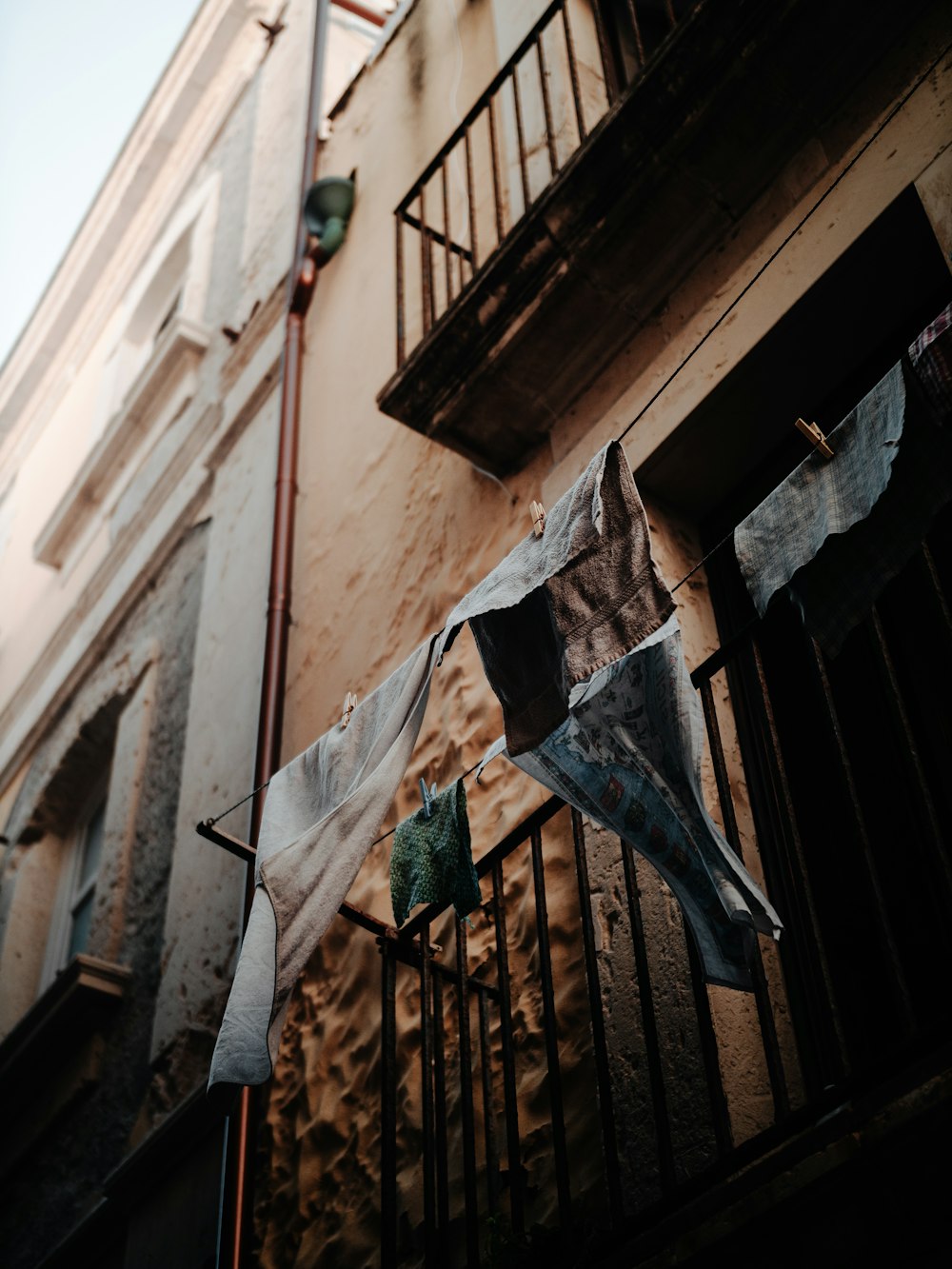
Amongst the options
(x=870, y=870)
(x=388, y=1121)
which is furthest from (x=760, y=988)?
(x=388, y=1121)

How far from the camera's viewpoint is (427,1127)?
140 inches

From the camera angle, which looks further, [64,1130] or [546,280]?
[64,1130]

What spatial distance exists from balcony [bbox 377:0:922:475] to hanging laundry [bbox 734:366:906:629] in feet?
5.71

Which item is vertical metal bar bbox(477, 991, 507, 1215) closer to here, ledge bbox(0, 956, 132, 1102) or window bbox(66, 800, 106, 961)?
ledge bbox(0, 956, 132, 1102)

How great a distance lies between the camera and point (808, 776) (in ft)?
13.0

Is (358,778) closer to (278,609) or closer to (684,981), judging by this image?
(684,981)

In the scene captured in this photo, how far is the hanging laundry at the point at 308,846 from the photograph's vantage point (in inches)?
131

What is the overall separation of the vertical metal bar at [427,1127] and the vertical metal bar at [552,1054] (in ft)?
1.04

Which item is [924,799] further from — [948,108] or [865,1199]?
[948,108]

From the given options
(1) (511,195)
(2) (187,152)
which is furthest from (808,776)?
(2) (187,152)

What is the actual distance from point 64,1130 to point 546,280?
455cm

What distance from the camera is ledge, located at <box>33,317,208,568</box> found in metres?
10.2

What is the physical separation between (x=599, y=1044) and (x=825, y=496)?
55.5 inches

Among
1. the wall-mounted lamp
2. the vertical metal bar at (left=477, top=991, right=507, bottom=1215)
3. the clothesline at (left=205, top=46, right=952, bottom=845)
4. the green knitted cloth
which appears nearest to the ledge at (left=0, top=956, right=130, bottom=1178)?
the clothesline at (left=205, top=46, right=952, bottom=845)
